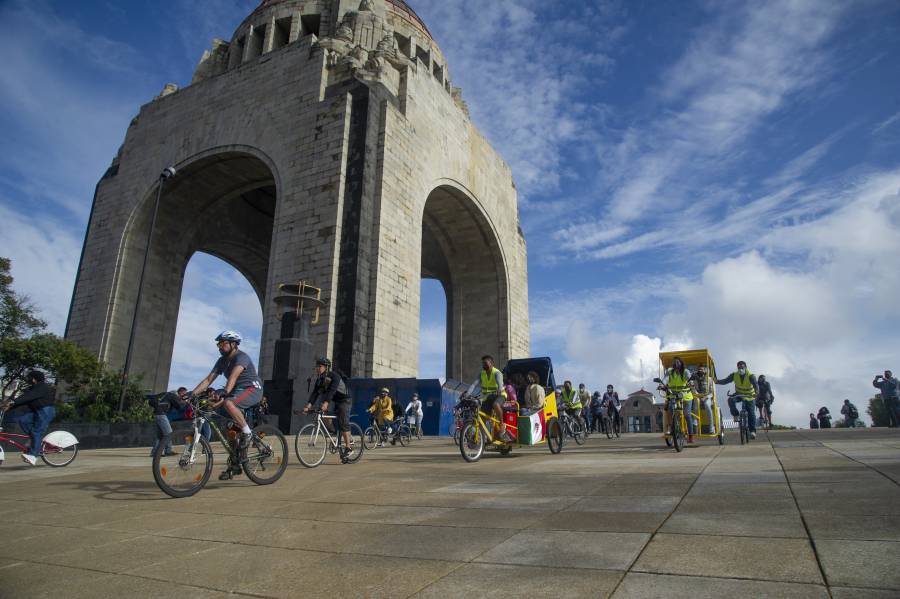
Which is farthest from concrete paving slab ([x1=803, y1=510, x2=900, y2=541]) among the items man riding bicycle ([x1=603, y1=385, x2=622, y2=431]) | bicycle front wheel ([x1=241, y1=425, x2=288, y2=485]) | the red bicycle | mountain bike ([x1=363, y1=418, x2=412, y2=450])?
man riding bicycle ([x1=603, y1=385, x2=622, y2=431])

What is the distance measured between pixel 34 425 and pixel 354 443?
16.9ft

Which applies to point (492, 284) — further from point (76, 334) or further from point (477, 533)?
point (477, 533)

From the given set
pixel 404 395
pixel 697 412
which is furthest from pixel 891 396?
pixel 404 395

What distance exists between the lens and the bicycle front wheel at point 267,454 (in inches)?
227

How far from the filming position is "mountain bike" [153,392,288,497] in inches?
195

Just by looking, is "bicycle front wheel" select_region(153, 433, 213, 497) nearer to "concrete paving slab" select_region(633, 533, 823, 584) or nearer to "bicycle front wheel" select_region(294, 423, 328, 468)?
"bicycle front wheel" select_region(294, 423, 328, 468)

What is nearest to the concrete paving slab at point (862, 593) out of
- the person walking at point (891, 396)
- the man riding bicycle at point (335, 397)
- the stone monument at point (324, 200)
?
the man riding bicycle at point (335, 397)

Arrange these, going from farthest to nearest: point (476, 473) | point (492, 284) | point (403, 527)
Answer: point (492, 284)
point (476, 473)
point (403, 527)

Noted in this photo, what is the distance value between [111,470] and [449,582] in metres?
7.07

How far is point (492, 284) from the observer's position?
28.2m

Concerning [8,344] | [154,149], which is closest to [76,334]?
[8,344]

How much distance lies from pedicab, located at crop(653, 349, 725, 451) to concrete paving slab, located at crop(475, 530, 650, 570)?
6.13 metres

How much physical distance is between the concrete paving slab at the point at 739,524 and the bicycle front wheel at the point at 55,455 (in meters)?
9.06

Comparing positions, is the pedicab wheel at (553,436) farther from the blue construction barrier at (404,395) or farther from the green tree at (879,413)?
the green tree at (879,413)
